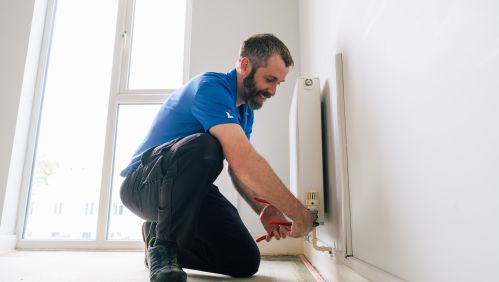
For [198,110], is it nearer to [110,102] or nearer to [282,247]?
[282,247]

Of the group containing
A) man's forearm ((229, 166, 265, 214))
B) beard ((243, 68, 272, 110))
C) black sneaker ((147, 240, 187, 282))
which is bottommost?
black sneaker ((147, 240, 187, 282))

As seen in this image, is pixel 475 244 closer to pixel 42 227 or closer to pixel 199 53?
pixel 199 53

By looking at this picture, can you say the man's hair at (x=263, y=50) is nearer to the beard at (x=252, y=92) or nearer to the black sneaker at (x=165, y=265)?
the beard at (x=252, y=92)

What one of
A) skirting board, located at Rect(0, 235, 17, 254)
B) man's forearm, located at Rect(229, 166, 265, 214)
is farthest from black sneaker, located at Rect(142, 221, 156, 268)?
skirting board, located at Rect(0, 235, 17, 254)

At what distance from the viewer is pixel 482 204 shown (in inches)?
16.6

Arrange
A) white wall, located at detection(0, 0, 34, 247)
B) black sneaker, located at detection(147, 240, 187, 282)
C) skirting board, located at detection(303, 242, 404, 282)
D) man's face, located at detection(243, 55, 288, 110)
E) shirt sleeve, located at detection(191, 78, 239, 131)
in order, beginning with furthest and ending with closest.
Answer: white wall, located at detection(0, 0, 34, 247) → man's face, located at detection(243, 55, 288, 110) → shirt sleeve, located at detection(191, 78, 239, 131) → black sneaker, located at detection(147, 240, 187, 282) → skirting board, located at detection(303, 242, 404, 282)

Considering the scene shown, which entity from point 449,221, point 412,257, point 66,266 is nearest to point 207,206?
point 66,266

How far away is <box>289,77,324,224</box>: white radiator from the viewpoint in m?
1.29

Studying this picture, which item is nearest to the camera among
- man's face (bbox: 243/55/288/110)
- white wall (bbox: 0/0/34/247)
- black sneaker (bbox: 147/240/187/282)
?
black sneaker (bbox: 147/240/187/282)

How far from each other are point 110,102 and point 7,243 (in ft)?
3.56

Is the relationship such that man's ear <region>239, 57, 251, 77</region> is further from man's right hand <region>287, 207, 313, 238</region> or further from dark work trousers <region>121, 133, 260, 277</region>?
man's right hand <region>287, 207, 313, 238</region>

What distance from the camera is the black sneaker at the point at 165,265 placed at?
1032 mm

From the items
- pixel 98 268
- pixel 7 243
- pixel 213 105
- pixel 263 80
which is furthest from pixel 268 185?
pixel 7 243

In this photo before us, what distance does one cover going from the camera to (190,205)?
44.3 inches
